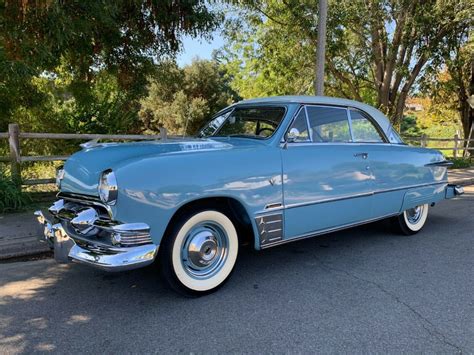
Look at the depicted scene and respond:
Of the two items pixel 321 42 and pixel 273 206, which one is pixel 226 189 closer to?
pixel 273 206

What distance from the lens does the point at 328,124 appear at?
15.4ft

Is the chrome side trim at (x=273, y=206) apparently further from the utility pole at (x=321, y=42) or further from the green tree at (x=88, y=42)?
the utility pole at (x=321, y=42)

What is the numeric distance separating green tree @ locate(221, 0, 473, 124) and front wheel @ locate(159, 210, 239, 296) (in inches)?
361

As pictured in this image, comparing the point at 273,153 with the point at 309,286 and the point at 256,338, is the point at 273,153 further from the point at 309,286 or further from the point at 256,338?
the point at 256,338

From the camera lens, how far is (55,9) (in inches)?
217

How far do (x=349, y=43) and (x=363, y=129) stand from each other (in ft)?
36.7

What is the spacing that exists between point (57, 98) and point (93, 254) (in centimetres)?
1020

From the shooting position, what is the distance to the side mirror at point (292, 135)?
164 inches

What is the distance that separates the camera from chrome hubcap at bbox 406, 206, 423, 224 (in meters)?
5.83

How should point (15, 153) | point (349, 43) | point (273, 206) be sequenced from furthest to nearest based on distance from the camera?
1. point (349, 43)
2. point (15, 153)
3. point (273, 206)

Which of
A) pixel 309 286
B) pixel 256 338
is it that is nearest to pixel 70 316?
pixel 256 338

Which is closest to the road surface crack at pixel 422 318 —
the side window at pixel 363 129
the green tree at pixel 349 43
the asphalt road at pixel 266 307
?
the asphalt road at pixel 266 307

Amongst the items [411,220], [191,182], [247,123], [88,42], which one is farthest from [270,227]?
[88,42]

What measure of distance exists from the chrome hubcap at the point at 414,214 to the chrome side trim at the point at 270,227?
272cm
